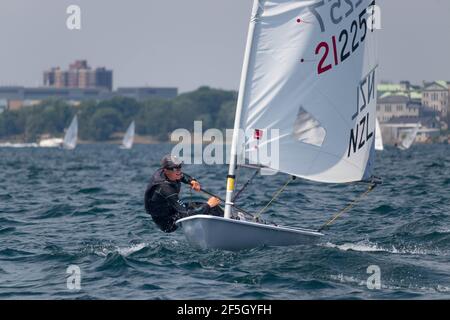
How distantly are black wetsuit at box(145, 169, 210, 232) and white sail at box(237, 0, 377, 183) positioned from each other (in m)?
1.38

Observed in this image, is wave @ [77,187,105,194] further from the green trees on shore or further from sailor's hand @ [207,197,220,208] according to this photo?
the green trees on shore

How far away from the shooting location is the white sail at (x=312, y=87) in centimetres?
1478

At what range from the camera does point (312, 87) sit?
15.2 m

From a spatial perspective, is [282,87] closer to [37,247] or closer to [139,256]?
[139,256]

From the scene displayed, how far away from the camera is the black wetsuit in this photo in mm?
15273

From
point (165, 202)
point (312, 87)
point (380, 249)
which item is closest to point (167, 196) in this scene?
point (165, 202)

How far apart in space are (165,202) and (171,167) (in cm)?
54

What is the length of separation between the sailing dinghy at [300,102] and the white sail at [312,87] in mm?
15


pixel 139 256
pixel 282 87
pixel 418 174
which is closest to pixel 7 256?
pixel 139 256

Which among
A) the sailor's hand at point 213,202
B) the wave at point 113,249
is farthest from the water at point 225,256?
the sailor's hand at point 213,202

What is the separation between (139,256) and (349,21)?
4.75 metres
